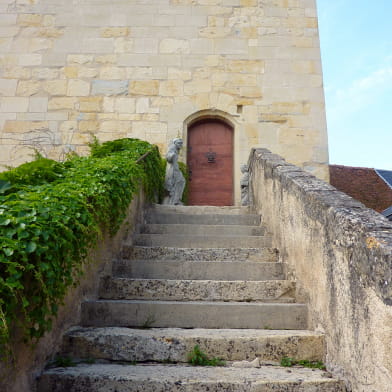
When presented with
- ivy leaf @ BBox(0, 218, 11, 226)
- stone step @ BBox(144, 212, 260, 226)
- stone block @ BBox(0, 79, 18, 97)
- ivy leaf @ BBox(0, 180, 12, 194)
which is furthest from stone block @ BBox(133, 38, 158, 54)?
ivy leaf @ BBox(0, 218, 11, 226)

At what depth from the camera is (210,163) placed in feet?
26.6

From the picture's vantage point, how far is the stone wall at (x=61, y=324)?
1.85 metres

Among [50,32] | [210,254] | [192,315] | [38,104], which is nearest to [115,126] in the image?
[38,104]

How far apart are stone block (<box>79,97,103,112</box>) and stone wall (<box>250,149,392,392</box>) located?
18.5 ft

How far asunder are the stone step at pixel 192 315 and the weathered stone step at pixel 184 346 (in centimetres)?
30

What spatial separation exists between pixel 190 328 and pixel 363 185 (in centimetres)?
1604

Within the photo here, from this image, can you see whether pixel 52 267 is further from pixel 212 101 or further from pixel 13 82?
pixel 13 82

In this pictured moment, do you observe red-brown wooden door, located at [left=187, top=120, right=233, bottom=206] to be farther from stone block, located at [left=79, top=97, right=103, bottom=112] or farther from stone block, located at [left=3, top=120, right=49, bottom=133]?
stone block, located at [left=3, top=120, right=49, bottom=133]

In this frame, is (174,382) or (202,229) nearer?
(174,382)

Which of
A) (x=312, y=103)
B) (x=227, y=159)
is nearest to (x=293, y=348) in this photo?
(x=227, y=159)

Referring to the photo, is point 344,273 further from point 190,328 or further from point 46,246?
point 46,246

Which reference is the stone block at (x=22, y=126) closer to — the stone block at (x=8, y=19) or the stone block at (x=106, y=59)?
the stone block at (x=106, y=59)

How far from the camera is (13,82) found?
7965 mm

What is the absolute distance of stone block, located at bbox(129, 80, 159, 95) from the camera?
7.98 m
